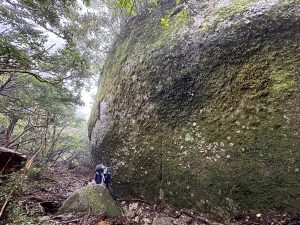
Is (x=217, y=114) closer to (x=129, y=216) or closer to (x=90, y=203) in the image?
(x=129, y=216)

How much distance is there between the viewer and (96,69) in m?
17.5

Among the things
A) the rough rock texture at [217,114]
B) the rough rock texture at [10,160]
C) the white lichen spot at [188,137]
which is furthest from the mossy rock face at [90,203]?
the white lichen spot at [188,137]

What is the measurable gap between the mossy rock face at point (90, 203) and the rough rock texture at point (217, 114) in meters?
0.99

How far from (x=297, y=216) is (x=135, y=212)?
374 centimetres

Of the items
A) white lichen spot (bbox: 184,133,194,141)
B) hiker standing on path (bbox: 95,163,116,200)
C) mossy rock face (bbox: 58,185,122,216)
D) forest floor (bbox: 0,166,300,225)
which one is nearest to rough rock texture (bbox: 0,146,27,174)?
forest floor (bbox: 0,166,300,225)

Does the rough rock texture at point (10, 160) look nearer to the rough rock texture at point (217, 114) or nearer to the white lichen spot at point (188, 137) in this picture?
the rough rock texture at point (217, 114)

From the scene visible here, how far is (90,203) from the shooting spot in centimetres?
542

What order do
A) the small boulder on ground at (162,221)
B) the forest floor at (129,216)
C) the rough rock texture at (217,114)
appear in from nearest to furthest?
the forest floor at (129,216)
the rough rock texture at (217,114)
the small boulder on ground at (162,221)

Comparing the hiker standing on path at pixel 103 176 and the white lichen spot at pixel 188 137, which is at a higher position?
the white lichen spot at pixel 188 137

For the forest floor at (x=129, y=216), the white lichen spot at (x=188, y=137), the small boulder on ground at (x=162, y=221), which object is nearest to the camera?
the forest floor at (x=129, y=216)

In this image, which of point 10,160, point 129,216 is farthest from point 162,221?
point 10,160

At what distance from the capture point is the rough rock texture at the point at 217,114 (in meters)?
4.53

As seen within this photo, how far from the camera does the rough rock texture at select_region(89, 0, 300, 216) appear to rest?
4.53 m

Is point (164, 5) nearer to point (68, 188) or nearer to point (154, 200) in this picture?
point (154, 200)
